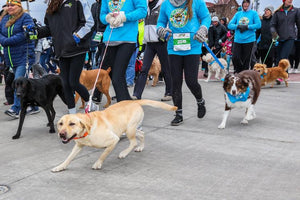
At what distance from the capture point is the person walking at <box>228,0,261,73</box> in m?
8.11

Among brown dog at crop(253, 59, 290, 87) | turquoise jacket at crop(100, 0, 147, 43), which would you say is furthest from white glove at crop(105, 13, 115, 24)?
brown dog at crop(253, 59, 290, 87)

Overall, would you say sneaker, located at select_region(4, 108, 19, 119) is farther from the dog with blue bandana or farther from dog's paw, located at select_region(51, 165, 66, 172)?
the dog with blue bandana

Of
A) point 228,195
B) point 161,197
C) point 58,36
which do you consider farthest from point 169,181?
point 58,36

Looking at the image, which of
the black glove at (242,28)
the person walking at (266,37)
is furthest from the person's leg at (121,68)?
the person walking at (266,37)

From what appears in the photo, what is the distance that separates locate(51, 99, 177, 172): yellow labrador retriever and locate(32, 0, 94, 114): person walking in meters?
1.30

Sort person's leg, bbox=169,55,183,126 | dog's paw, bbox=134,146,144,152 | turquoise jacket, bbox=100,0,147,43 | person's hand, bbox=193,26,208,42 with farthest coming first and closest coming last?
person's leg, bbox=169,55,183,126 → person's hand, bbox=193,26,208,42 → turquoise jacket, bbox=100,0,147,43 → dog's paw, bbox=134,146,144,152

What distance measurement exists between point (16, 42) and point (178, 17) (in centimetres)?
281

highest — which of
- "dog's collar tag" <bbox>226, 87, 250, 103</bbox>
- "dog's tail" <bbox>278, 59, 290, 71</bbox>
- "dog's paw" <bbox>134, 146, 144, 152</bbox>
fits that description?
"dog's collar tag" <bbox>226, 87, 250, 103</bbox>

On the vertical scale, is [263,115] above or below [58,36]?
below

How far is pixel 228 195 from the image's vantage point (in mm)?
2777

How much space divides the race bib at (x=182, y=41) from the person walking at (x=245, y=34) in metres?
3.66

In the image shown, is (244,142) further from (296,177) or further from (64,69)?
(64,69)

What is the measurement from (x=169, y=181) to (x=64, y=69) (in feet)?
8.16

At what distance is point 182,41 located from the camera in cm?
490
